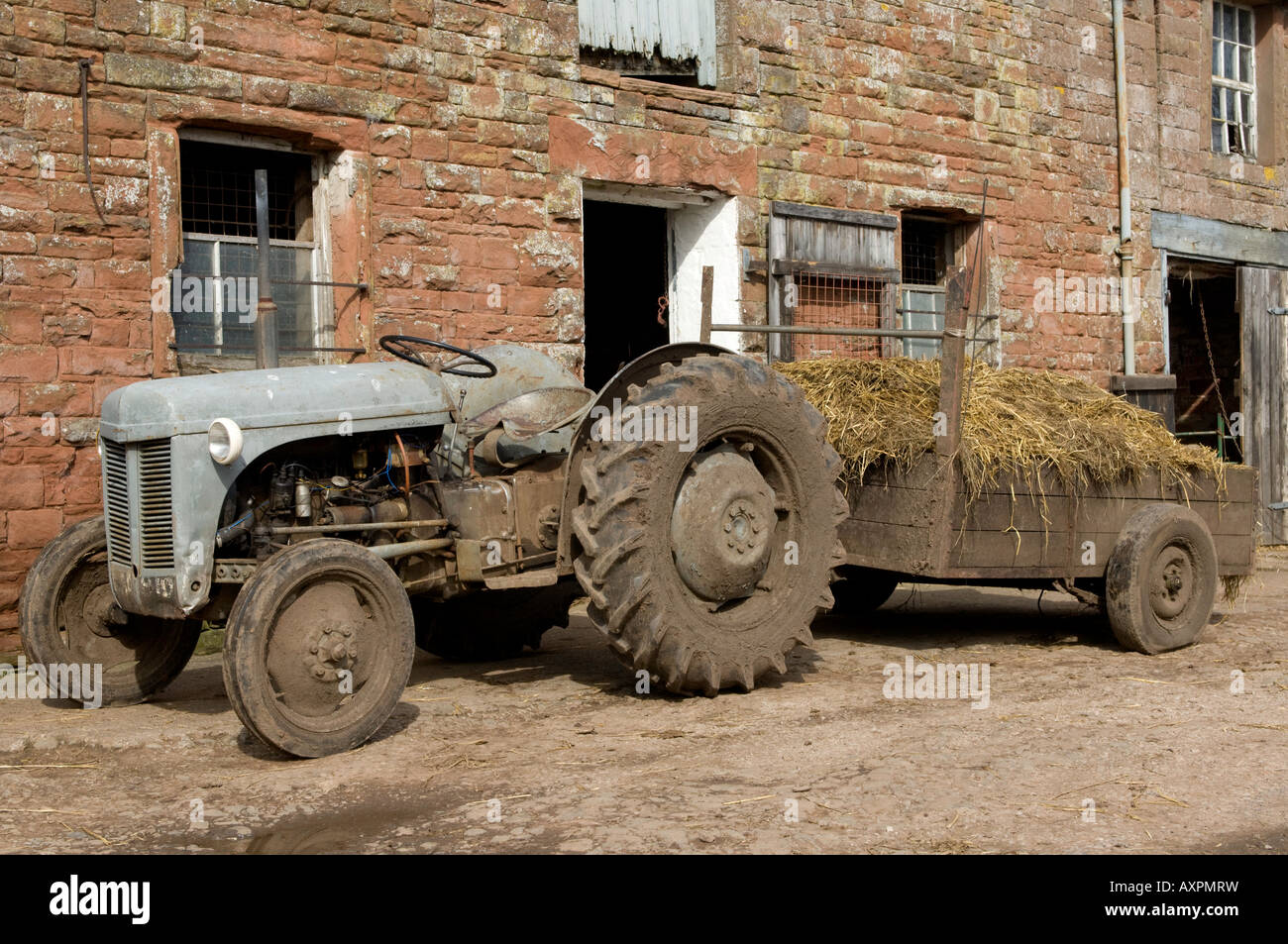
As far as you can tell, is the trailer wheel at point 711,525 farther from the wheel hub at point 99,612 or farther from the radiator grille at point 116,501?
the wheel hub at point 99,612

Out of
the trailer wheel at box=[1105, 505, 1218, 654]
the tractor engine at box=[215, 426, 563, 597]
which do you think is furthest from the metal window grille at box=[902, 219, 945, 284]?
the tractor engine at box=[215, 426, 563, 597]

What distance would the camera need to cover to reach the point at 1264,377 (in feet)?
42.0

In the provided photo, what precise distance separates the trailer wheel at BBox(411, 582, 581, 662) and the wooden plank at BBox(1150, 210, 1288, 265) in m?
8.88

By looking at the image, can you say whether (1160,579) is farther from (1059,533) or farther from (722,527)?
(722,527)

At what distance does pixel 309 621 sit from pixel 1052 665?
3.55 metres

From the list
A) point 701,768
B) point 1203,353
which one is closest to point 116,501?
point 701,768

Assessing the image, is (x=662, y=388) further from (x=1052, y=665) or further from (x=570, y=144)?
(x=570, y=144)

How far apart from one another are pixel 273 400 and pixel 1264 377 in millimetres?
10957

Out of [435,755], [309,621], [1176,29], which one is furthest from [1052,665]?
[1176,29]

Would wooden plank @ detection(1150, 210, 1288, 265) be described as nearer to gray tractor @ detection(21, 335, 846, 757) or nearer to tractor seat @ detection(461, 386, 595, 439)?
gray tractor @ detection(21, 335, 846, 757)

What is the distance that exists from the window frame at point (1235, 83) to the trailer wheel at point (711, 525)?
391 inches

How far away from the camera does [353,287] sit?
816cm

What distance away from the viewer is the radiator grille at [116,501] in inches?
195

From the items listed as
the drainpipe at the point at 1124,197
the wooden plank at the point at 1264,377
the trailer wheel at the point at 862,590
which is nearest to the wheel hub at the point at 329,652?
the trailer wheel at the point at 862,590
